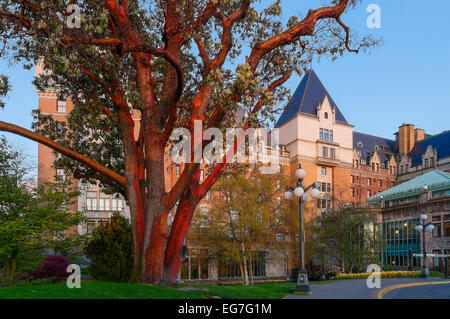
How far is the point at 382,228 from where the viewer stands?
52906 millimetres

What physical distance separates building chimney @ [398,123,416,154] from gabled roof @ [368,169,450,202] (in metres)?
26.5

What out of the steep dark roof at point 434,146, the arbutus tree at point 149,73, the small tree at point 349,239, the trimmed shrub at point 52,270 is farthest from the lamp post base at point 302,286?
the steep dark roof at point 434,146

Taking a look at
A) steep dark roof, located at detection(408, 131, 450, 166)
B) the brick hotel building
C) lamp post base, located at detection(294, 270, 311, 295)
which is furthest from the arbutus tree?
steep dark roof, located at detection(408, 131, 450, 166)

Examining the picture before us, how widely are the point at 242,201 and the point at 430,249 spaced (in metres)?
23.7

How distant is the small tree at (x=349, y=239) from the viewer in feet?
128

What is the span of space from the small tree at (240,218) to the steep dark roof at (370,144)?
40802 millimetres

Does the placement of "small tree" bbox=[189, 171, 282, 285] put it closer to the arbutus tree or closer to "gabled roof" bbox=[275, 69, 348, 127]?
the arbutus tree

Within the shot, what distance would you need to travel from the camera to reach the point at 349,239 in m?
39.9

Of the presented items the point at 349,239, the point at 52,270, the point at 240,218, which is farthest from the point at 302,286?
the point at 349,239

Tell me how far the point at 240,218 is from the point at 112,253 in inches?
769

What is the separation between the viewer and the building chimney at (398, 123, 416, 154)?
76.5m

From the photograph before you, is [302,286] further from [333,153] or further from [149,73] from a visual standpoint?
[333,153]

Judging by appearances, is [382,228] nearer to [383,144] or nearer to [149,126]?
[383,144]
